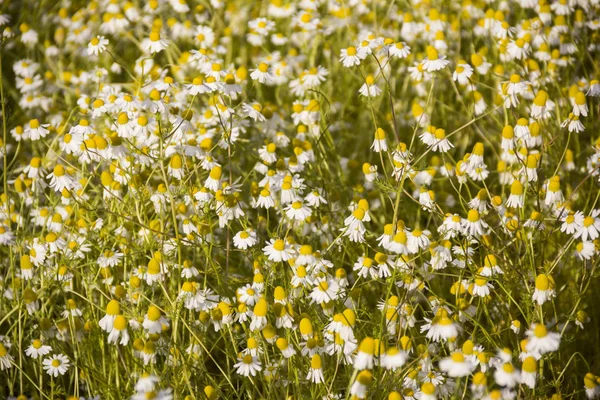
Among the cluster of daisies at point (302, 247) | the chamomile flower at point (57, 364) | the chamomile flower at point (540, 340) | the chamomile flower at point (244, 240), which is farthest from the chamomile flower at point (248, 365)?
the chamomile flower at point (540, 340)

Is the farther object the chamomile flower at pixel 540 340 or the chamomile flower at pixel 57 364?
the chamomile flower at pixel 57 364

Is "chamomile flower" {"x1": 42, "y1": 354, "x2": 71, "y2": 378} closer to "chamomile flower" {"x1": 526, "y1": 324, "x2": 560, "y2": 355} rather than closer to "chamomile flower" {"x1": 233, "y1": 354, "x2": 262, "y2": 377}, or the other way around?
"chamomile flower" {"x1": 233, "y1": 354, "x2": 262, "y2": 377}

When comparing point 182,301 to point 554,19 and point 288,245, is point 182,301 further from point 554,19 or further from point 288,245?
point 554,19

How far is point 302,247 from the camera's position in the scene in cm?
190

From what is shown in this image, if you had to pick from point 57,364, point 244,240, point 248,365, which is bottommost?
point 57,364

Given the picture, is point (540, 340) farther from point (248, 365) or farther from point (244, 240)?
point (244, 240)

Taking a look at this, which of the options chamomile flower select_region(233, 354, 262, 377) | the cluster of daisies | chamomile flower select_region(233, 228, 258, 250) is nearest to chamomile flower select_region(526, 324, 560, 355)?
the cluster of daisies

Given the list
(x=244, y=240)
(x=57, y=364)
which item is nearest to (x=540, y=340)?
(x=244, y=240)

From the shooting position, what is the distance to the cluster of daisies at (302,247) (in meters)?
1.78

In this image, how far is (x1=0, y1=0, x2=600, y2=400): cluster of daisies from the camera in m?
1.78

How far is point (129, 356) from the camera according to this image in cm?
205

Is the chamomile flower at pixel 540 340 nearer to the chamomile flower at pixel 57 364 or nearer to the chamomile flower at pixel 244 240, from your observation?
the chamomile flower at pixel 244 240

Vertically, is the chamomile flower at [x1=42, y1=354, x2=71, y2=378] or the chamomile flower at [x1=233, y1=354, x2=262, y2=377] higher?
the chamomile flower at [x1=233, y1=354, x2=262, y2=377]

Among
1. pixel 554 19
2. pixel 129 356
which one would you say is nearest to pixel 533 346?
pixel 129 356
